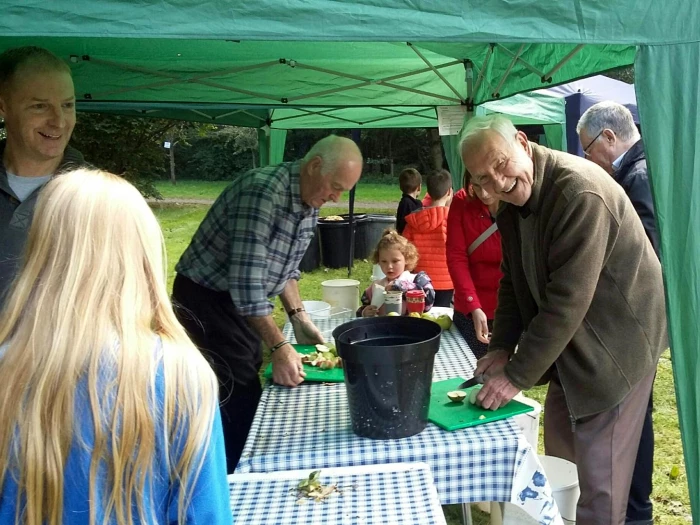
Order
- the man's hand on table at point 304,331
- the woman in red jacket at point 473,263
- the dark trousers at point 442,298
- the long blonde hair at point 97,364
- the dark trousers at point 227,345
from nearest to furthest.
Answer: the long blonde hair at point 97,364
the dark trousers at point 227,345
the man's hand on table at point 304,331
the woman in red jacket at point 473,263
the dark trousers at point 442,298

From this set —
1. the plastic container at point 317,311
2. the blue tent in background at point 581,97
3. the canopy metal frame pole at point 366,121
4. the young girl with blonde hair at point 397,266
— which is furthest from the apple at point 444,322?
the blue tent in background at point 581,97

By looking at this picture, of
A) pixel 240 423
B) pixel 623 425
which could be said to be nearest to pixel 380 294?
pixel 240 423

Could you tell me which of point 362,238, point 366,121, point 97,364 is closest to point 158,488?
point 97,364

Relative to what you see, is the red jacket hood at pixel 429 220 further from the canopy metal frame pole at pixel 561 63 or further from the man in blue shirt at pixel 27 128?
the man in blue shirt at pixel 27 128

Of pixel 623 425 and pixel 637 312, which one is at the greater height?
pixel 637 312

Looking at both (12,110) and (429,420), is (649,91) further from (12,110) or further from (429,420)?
(12,110)

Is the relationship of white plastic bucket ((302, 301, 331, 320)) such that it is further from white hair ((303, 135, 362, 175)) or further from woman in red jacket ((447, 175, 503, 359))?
white hair ((303, 135, 362, 175))

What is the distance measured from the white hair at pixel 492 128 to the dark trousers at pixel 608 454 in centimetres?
83

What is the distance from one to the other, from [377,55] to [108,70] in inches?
74.8

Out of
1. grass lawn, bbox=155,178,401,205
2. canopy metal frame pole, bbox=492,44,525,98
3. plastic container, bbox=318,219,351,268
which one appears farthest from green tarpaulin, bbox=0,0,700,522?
grass lawn, bbox=155,178,401,205

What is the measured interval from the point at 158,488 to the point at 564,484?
1.62 meters

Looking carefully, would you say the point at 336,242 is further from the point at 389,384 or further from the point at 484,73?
the point at 389,384

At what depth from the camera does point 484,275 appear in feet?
11.1

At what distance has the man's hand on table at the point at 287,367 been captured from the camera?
2.14 metres
